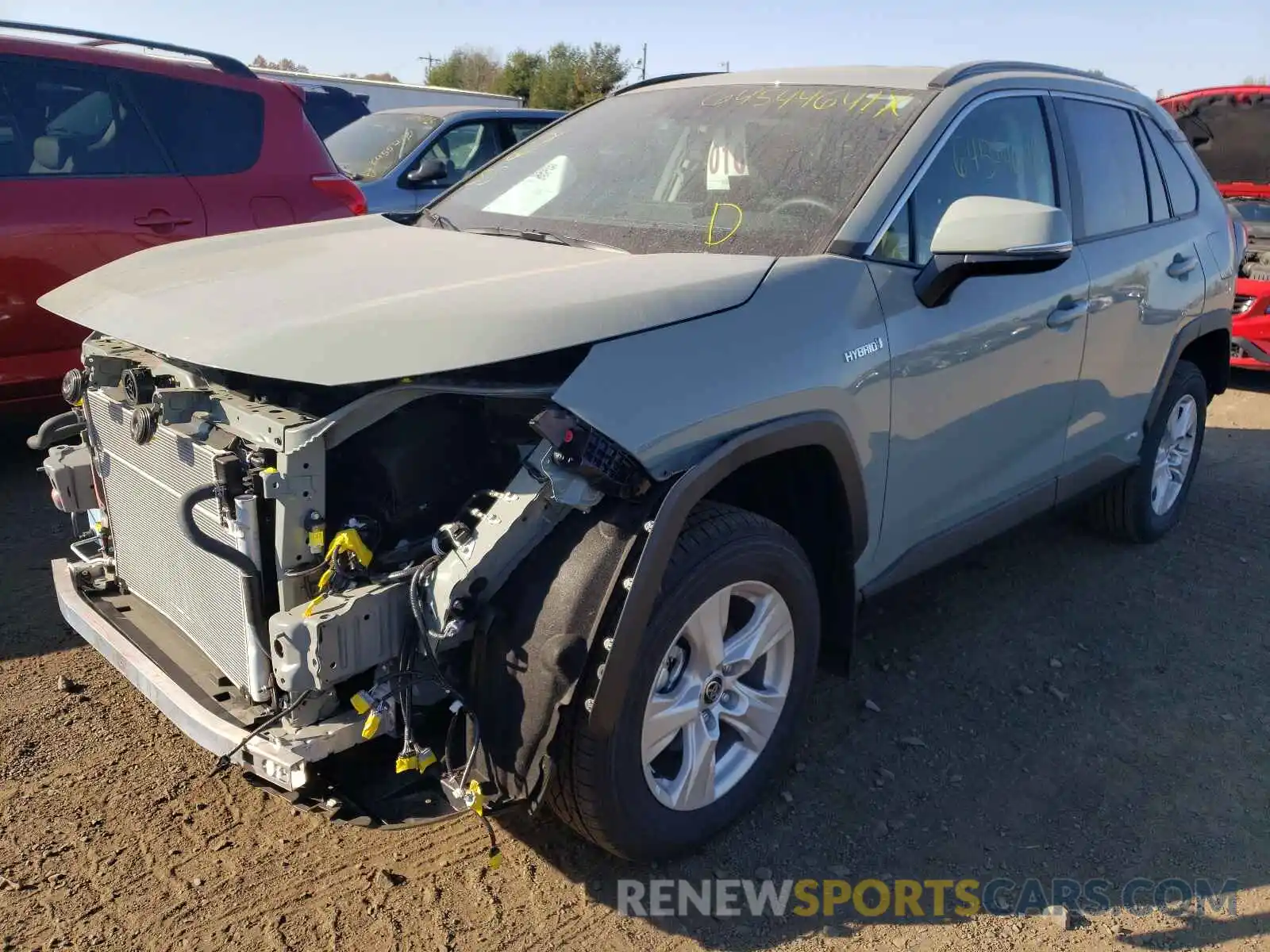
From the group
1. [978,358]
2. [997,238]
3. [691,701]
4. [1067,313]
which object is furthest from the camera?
[1067,313]

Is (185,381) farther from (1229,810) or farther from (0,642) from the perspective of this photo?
(1229,810)

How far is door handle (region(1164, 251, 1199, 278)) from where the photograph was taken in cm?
438

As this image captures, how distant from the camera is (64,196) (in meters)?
4.83

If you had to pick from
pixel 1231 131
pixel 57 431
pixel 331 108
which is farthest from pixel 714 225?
pixel 331 108

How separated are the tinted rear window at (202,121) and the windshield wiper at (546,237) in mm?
2606

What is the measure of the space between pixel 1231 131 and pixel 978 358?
6.75 metres

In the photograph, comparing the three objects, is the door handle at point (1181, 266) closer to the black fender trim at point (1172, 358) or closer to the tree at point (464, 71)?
the black fender trim at point (1172, 358)

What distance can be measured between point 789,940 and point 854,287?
1.66 metres

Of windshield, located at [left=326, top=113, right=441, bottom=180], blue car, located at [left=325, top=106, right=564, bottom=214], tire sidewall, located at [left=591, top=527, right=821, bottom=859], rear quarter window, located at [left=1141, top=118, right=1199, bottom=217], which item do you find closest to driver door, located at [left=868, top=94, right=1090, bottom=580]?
tire sidewall, located at [left=591, top=527, right=821, bottom=859]

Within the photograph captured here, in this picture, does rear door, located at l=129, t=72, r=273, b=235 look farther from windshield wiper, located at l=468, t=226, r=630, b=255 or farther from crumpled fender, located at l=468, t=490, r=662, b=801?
crumpled fender, located at l=468, t=490, r=662, b=801

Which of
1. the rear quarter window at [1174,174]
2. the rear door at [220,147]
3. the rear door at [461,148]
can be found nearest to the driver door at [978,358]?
the rear quarter window at [1174,174]

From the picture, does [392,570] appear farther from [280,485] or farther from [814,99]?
[814,99]

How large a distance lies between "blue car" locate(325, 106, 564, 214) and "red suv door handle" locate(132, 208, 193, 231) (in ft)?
11.2

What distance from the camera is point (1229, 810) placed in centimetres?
308
